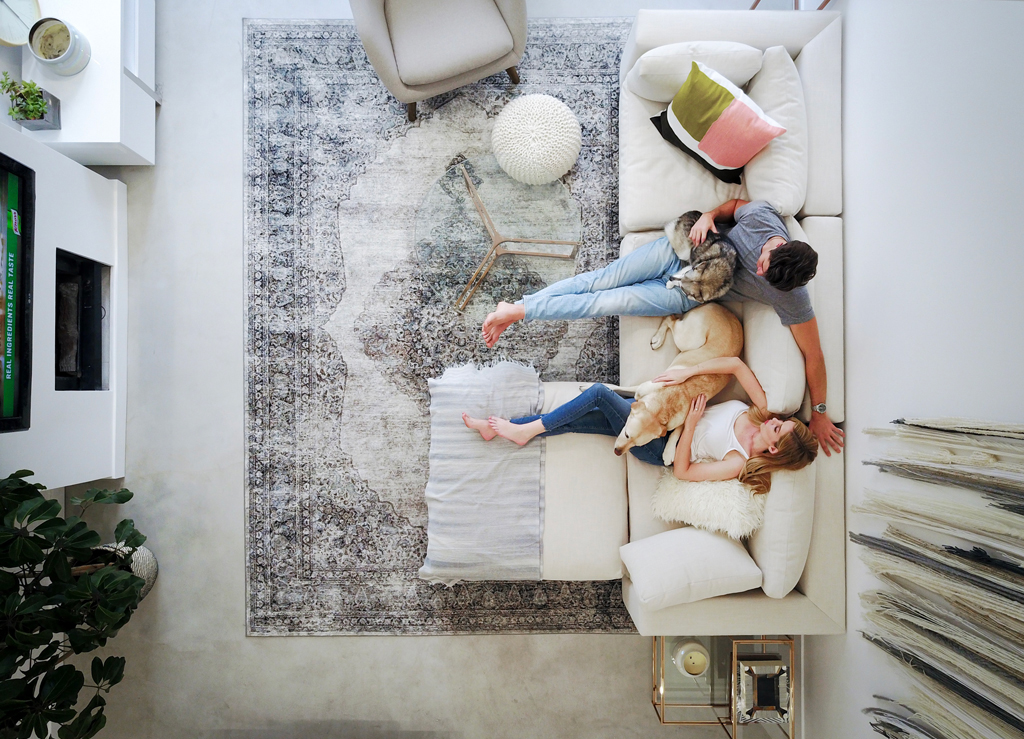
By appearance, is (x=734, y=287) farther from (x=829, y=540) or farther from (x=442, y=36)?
(x=442, y=36)

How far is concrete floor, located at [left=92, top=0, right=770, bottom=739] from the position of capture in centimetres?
257

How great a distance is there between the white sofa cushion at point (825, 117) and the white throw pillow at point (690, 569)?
4.45 feet

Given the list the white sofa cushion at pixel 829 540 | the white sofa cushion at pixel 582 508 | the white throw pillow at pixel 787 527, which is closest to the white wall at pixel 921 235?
the white sofa cushion at pixel 829 540

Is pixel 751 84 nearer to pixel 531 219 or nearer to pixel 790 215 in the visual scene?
pixel 790 215

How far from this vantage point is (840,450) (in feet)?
6.86

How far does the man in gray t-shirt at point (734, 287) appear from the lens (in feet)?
6.10

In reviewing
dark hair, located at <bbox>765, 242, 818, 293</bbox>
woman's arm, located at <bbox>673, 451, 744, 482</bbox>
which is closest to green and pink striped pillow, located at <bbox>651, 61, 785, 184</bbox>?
dark hair, located at <bbox>765, 242, 818, 293</bbox>

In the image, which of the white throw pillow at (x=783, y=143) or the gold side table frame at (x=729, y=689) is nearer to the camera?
the white throw pillow at (x=783, y=143)

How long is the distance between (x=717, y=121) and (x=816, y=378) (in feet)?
3.29

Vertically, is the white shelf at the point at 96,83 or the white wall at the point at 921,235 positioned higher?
the white shelf at the point at 96,83

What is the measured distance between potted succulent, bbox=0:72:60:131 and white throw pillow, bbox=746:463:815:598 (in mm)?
3173

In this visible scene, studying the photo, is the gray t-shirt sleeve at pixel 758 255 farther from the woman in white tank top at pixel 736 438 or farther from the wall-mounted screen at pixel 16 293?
the wall-mounted screen at pixel 16 293

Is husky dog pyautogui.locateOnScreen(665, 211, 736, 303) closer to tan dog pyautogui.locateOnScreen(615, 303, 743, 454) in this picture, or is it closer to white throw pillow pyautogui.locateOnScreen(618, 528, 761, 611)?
tan dog pyautogui.locateOnScreen(615, 303, 743, 454)

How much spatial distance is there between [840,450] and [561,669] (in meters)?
1.56
